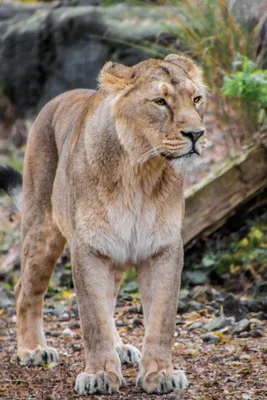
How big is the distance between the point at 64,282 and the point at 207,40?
2.89 metres

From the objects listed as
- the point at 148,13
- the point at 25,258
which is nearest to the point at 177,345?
the point at 25,258

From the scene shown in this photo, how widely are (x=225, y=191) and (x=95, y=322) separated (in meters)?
2.83

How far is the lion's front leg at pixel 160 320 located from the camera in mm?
4180

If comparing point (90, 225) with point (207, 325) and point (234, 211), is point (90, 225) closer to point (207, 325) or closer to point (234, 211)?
point (207, 325)

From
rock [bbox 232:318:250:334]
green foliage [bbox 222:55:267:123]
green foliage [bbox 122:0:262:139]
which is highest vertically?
green foliage [bbox 122:0:262:139]

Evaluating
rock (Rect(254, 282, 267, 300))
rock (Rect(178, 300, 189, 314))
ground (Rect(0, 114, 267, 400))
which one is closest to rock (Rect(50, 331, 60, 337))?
ground (Rect(0, 114, 267, 400))

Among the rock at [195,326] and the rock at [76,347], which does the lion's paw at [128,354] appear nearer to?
the rock at [76,347]

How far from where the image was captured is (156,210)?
4.39m

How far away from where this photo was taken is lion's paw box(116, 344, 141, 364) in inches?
202

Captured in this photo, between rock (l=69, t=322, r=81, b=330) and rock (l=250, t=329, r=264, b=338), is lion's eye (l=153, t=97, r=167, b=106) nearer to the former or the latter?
rock (l=250, t=329, r=264, b=338)

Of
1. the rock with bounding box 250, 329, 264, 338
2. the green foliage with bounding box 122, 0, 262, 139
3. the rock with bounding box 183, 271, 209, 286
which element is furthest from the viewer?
the green foliage with bounding box 122, 0, 262, 139

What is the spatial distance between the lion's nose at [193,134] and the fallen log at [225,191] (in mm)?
2752

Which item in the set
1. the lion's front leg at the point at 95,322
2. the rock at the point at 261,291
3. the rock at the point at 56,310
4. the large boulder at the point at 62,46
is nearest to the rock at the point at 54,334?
the rock at the point at 56,310

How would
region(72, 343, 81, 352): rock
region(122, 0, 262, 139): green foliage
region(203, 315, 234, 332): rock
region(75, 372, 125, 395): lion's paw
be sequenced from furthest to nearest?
region(122, 0, 262, 139): green foliage → region(203, 315, 234, 332): rock → region(72, 343, 81, 352): rock → region(75, 372, 125, 395): lion's paw
